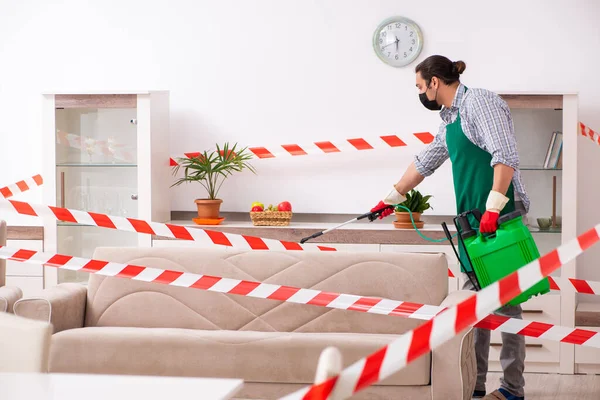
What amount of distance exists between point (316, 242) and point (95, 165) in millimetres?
1577

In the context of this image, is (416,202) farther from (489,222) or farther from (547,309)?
(489,222)

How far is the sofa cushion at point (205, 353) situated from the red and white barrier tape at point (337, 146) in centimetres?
223

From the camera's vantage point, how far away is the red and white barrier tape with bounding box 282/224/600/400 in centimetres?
133

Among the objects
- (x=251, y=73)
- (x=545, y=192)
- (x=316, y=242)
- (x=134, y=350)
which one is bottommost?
(x=134, y=350)

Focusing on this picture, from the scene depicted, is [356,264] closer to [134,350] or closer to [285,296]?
[285,296]

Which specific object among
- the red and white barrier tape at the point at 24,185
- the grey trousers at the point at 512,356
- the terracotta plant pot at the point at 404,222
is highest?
the red and white barrier tape at the point at 24,185

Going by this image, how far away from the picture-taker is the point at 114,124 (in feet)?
16.5

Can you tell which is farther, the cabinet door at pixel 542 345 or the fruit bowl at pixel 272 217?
the fruit bowl at pixel 272 217

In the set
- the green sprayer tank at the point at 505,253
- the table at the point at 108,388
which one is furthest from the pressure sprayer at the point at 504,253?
the table at the point at 108,388

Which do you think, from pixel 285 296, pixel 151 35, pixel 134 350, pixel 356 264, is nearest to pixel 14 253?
pixel 134 350

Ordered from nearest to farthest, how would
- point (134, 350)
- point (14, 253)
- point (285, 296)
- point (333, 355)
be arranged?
point (333, 355), point (134, 350), point (285, 296), point (14, 253)

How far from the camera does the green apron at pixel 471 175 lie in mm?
3553

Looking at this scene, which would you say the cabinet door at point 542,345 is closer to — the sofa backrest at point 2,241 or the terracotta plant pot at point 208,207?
the terracotta plant pot at point 208,207

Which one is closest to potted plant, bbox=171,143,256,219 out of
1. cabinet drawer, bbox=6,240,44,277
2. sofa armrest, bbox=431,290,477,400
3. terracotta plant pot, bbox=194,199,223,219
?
terracotta plant pot, bbox=194,199,223,219
